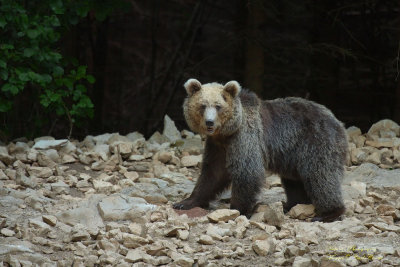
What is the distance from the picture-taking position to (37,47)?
8125mm

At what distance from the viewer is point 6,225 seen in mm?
5215

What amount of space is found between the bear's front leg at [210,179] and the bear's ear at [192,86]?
0.55 meters

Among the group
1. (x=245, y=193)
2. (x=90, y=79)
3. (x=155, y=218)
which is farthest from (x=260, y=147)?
(x=90, y=79)

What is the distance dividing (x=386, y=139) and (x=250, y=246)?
4.10 m

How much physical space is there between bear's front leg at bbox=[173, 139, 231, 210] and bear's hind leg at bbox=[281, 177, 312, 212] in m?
0.65

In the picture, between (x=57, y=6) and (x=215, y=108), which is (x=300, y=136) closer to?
(x=215, y=108)

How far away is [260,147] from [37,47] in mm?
3426

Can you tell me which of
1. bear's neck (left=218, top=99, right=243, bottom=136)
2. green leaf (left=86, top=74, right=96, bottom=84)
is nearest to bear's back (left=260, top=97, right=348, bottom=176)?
bear's neck (left=218, top=99, right=243, bottom=136)

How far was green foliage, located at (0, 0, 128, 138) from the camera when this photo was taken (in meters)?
7.99

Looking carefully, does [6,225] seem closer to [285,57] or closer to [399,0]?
[285,57]

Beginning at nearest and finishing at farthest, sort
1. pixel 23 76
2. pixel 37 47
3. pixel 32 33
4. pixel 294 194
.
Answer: pixel 294 194 < pixel 32 33 < pixel 23 76 < pixel 37 47

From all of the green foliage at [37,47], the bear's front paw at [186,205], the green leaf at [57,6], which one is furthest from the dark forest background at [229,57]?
the bear's front paw at [186,205]

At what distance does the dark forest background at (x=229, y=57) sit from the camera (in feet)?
32.7

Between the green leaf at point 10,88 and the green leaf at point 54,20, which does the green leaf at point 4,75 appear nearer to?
the green leaf at point 10,88
